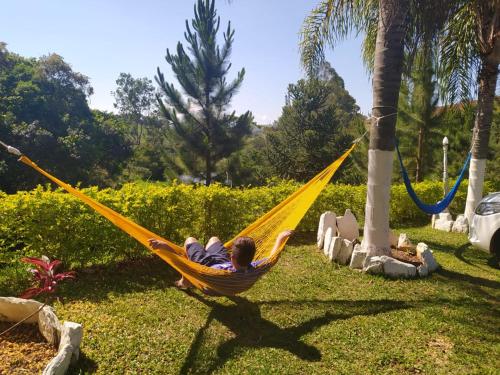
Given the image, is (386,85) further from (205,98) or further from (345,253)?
(205,98)

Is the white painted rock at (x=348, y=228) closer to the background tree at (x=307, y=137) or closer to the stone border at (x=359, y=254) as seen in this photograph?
the stone border at (x=359, y=254)

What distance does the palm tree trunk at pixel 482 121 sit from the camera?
18.2 ft

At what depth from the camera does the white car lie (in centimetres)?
437

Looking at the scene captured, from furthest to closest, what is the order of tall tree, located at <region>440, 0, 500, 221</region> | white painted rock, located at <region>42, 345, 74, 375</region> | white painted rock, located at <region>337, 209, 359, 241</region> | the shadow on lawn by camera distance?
tall tree, located at <region>440, 0, 500, 221</region> → white painted rock, located at <region>337, 209, 359, 241</region> → the shadow on lawn → white painted rock, located at <region>42, 345, 74, 375</region>

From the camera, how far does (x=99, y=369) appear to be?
2180 mm

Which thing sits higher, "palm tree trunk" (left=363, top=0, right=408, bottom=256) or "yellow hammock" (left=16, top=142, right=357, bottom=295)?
"palm tree trunk" (left=363, top=0, right=408, bottom=256)

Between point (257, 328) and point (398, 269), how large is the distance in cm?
187

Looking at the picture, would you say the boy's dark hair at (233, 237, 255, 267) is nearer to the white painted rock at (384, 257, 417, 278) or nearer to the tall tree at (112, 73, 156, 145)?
the white painted rock at (384, 257, 417, 278)

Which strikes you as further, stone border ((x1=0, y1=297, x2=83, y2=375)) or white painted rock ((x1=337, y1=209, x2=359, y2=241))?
white painted rock ((x1=337, y1=209, x2=359, y2=241))

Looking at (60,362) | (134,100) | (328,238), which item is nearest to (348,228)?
(328,238)

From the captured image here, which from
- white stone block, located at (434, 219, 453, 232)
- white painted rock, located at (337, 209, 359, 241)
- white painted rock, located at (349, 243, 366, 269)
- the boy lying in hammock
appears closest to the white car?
white painted rock, located at (337, 209, 359, 241)

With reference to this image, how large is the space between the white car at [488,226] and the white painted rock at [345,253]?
179 centimetres

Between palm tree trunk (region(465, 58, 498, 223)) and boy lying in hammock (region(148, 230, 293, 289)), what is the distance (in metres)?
4.40

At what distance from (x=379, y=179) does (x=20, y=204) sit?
369 centimetres
